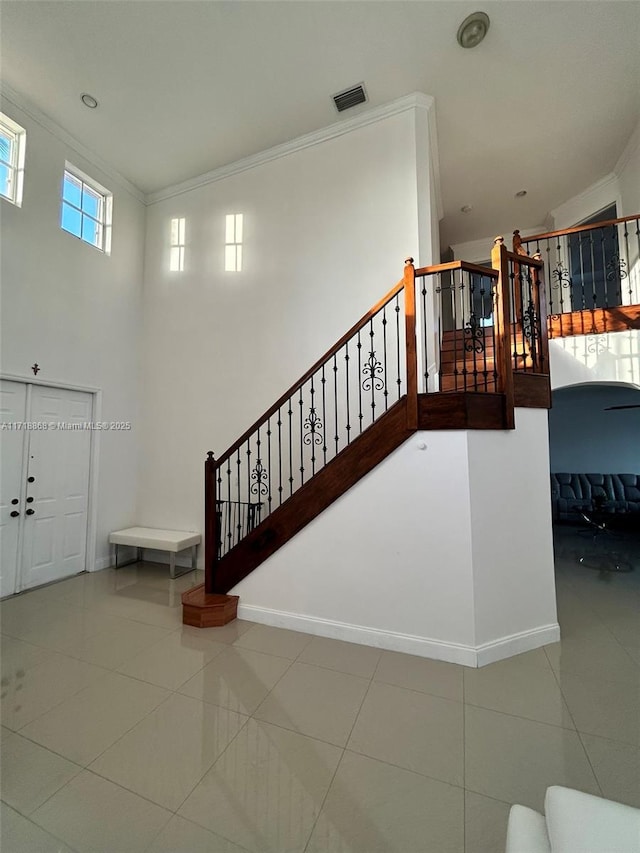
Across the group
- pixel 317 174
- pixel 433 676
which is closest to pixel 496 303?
pixel 433 676

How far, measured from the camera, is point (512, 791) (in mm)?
1610

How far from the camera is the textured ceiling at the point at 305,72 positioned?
3.34m

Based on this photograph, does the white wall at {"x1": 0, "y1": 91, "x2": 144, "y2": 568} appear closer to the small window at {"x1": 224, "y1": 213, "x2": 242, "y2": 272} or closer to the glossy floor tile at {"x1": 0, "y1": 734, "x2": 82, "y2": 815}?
the small window at {"x1": 224, "y1": 213, "x2": 242, "y2": 272}

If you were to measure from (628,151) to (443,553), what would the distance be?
6212 mm

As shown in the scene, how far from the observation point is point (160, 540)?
4.47m

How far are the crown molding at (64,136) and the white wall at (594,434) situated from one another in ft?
27.5

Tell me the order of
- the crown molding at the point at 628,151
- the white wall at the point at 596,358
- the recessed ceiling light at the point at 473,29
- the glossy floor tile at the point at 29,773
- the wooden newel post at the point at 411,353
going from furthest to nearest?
the crown molding at the point at 628,151 → the white wall at the point at 596,358 → the recessed ceiling light at the point at 473,29 → the wooden newel post at the point at 411,353 → the glossy floor tile at the point at 29,773

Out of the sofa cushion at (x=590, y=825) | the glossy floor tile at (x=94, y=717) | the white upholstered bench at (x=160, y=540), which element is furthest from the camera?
the white upholstered bench at (x=160, y=540)

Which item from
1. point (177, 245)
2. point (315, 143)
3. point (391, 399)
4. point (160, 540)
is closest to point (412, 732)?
point (391, 399)

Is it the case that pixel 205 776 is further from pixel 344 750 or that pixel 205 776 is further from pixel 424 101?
pixel 424 101

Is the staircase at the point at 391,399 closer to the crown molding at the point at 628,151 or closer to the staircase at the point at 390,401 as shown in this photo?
the staircase at the point at 390,401

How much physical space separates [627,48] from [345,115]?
291 cm

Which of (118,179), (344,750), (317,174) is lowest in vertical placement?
(344,750)

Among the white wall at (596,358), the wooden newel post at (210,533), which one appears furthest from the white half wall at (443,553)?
the white wall at (596,358)
